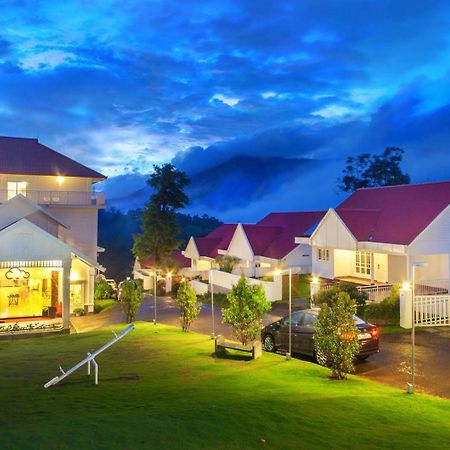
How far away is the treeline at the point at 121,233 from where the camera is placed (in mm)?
95869

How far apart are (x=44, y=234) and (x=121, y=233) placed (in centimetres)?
9502

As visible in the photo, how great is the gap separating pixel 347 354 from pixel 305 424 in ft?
14.2

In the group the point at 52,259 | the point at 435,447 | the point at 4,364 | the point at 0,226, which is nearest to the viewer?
the point at 435,447

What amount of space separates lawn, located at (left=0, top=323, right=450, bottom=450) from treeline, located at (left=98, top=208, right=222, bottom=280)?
7428 cm

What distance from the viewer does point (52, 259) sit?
2223 cm

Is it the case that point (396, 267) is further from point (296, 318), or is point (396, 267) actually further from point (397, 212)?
point (296, 318)

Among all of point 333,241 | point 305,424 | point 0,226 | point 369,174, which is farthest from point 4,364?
point 369,174

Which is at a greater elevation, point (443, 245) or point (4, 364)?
point (443, 245)

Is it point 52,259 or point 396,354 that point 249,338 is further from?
point 52,259

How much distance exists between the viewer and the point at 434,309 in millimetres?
20250

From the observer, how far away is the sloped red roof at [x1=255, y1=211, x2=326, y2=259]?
36.0 metres

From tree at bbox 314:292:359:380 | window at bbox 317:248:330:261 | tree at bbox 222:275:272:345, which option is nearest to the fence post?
tree at bbox 222:275:272:345

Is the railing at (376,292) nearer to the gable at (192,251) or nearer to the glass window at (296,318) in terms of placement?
the glass window at (296,318)

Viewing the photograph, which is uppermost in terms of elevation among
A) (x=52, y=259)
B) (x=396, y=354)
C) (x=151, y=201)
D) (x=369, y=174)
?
(x=369, y=174)
